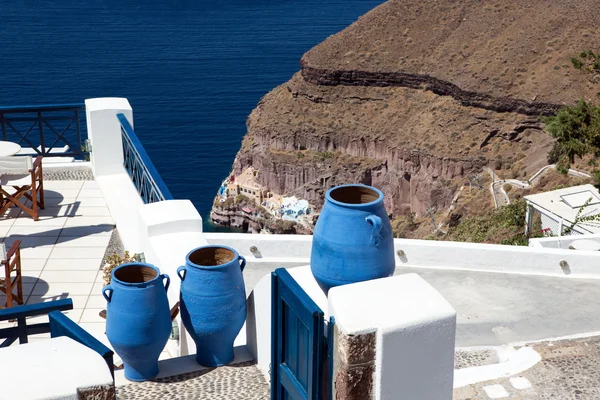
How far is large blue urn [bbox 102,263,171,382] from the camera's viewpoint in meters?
4.46

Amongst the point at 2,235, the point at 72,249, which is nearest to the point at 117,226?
the point at 72,249

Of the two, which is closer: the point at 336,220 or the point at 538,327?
the point at 336,220

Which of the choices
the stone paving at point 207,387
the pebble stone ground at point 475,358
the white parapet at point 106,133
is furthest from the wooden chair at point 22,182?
the pebble stone ground at point 475,358

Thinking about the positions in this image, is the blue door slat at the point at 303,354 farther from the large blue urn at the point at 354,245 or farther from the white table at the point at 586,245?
the white table at the point at 586,245

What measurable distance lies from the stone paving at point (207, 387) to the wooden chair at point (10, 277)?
1712 millimetres

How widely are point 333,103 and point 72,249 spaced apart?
192 feet

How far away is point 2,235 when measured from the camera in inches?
295

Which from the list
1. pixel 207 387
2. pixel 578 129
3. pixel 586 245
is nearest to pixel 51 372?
pixel 207 387

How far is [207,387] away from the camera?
15.2 feet

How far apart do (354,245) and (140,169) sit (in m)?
4.54

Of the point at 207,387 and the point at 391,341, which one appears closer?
the point at 391,341

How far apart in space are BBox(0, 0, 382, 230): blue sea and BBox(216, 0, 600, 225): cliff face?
15.2 ft

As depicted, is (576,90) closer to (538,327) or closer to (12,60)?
(538,327)

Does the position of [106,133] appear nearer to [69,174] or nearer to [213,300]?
[69,174]
